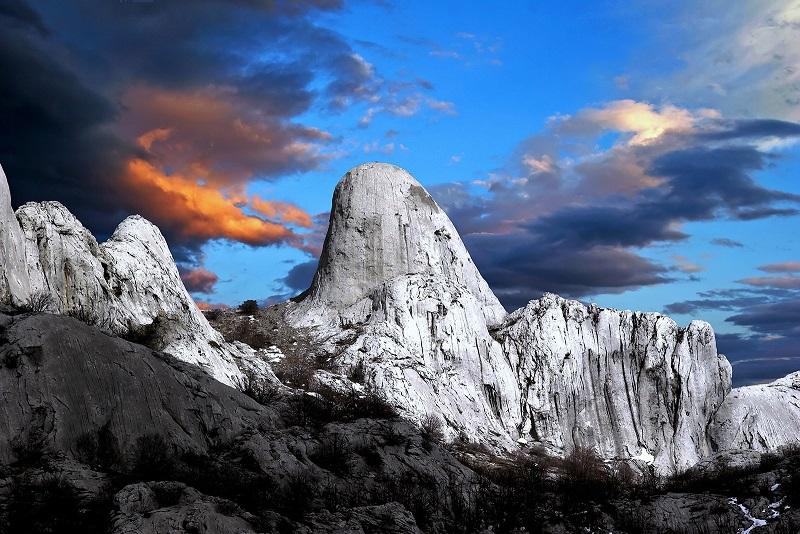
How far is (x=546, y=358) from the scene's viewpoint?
56969 mm

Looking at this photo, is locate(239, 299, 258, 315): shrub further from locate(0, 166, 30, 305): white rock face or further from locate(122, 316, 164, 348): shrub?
locate(0, 166, 30, 305): white rock face

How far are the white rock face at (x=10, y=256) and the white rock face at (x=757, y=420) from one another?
47465mm

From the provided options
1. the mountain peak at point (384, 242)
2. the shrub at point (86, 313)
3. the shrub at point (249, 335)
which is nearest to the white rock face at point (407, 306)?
the mountain peak at point (384, 242)

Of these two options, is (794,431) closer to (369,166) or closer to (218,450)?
(369,166)

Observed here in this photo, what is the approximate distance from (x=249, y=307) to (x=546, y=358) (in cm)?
2386

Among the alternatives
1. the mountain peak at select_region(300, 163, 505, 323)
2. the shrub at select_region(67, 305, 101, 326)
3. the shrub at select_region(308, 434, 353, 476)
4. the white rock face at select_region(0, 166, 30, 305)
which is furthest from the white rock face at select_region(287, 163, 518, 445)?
the shrub at select_region(308, 434, 353, 476)

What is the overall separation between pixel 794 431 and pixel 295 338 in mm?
36244

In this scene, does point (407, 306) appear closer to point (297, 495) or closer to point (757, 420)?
point (757, 420)

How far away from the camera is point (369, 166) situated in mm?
65875

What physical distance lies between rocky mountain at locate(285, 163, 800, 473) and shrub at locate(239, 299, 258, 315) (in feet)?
11.9

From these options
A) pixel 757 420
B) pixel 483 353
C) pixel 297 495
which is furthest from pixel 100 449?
pixel 757 420

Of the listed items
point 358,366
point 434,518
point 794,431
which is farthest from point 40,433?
point 794,431

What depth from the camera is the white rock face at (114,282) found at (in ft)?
105

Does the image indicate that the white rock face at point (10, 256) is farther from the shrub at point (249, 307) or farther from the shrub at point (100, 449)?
the shrub at point (249, 307)
